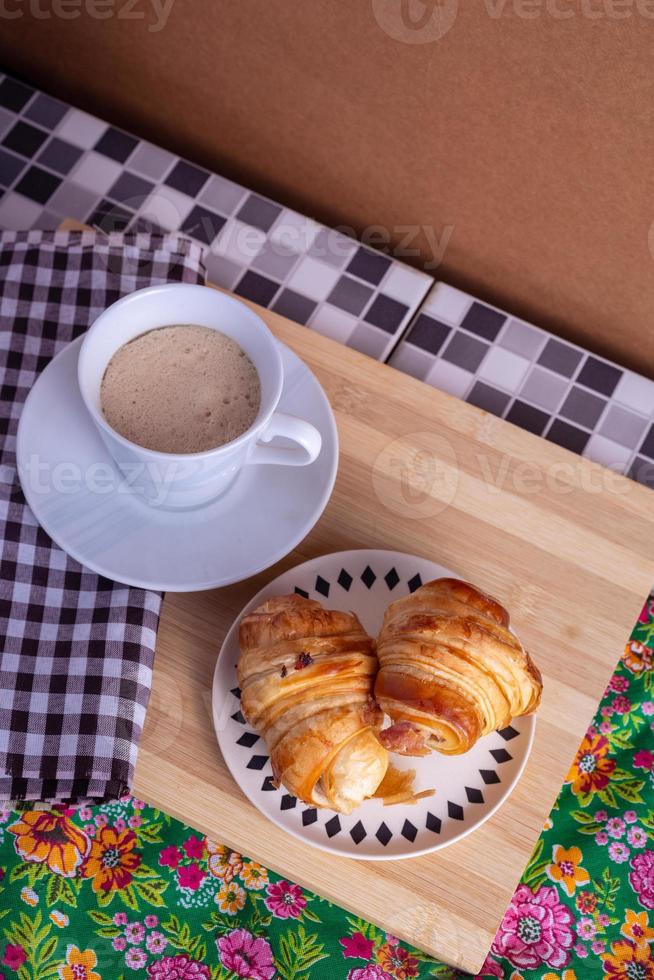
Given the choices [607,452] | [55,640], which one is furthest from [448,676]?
[607,452]

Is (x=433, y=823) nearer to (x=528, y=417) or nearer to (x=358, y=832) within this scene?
(x=358, y=832)

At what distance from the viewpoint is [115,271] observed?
0.83 meters

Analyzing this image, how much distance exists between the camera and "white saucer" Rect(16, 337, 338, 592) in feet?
2.23

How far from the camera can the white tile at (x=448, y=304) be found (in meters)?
0.96

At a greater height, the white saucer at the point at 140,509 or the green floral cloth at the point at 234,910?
the white saucer at the point at 140,509

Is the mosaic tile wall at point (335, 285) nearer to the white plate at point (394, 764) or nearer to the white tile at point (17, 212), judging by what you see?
the white tile at point (17, 212)

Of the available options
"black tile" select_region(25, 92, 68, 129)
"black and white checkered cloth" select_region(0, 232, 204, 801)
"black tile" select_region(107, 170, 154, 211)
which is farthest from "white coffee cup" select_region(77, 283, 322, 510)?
"black tile" select_region(25, 92, 68, 129)

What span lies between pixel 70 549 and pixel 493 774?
368mm

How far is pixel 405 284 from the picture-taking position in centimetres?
96

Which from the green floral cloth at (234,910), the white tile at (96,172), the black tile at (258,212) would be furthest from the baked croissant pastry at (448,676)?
the white tile at (96,172)

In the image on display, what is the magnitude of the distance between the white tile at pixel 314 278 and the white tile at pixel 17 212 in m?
0.29

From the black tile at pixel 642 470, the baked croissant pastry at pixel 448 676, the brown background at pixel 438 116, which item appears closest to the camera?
the baked croissant pastry at pixel 448 676

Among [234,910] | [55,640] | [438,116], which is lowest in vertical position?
[234,910]

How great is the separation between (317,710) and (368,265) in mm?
535
